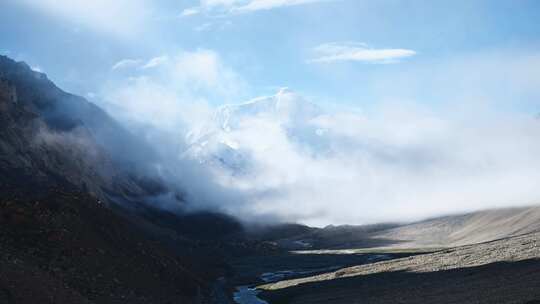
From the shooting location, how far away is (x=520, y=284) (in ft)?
225

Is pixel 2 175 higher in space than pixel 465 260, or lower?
higher

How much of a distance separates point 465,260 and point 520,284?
157 ft

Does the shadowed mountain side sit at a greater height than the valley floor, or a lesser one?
greater

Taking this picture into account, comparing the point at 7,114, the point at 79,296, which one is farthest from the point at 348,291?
the point at 7,114

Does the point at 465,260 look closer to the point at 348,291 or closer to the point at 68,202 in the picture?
the point at 348,291

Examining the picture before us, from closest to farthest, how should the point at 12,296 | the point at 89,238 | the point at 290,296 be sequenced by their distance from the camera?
1. the point at 12,296
2. the point at 89,238
3. the point at 290,296

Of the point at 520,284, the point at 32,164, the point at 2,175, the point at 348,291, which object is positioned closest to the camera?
the point at 520,284

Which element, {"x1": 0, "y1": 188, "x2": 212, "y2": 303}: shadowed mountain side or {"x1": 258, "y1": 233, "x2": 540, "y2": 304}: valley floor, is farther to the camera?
{"x1": 258, "y1": 233, "x2": 540, "y2": 304}: valley floor

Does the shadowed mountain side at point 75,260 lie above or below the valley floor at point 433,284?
above

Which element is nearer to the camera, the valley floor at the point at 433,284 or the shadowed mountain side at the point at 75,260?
the shadowed mountain side at the point at 75,260

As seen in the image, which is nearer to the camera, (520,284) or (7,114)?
(520,284)

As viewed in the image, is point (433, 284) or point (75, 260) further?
point (433, 284)

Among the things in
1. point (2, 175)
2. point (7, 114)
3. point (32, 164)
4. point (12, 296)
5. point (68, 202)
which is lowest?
point (12, 296)

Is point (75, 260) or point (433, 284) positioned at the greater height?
point (75, 260)
